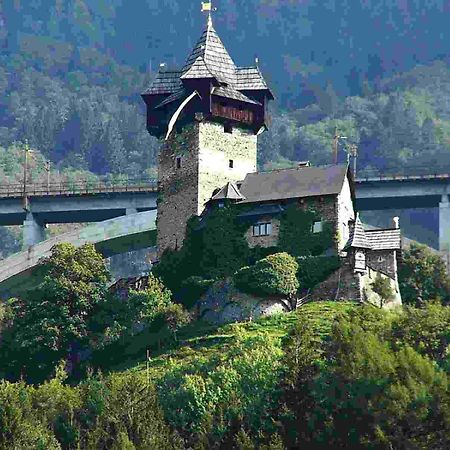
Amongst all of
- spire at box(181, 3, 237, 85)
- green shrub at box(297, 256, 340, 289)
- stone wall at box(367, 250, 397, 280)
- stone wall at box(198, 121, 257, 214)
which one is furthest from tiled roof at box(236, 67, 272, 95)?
green shrub at box(297, 256, 340, 289)

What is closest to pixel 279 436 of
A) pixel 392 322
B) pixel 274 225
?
pixel 392 322

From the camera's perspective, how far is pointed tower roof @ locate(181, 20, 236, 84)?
88812 millimetres

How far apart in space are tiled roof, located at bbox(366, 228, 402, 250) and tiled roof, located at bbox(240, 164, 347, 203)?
288 centimetres

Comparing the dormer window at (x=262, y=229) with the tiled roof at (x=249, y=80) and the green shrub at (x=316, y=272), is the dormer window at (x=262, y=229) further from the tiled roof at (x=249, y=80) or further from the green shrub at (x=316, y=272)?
the tiled roof at (x=249, y=80)

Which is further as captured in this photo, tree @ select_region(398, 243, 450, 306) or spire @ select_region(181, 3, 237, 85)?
spire @ select_region(181, 3, 237, 85)

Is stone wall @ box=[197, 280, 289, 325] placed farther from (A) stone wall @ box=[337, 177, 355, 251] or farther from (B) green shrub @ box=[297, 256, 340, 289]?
(A) stone wall @ box=[337, 177, 355, 251]

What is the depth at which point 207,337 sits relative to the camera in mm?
78125

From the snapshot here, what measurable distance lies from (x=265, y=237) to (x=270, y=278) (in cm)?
485

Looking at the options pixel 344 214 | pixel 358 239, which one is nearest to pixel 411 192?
pixel 344 214

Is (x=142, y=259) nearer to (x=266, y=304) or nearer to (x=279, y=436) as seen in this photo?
(x=266, y=304)

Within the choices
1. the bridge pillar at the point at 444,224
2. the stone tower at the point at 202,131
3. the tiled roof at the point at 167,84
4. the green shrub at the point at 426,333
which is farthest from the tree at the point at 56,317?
the bridge pillar at the point at 444,224

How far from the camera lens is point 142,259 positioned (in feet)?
483

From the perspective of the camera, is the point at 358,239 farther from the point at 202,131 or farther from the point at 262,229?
the point at 202,131

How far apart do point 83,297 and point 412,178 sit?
39.5 metres
